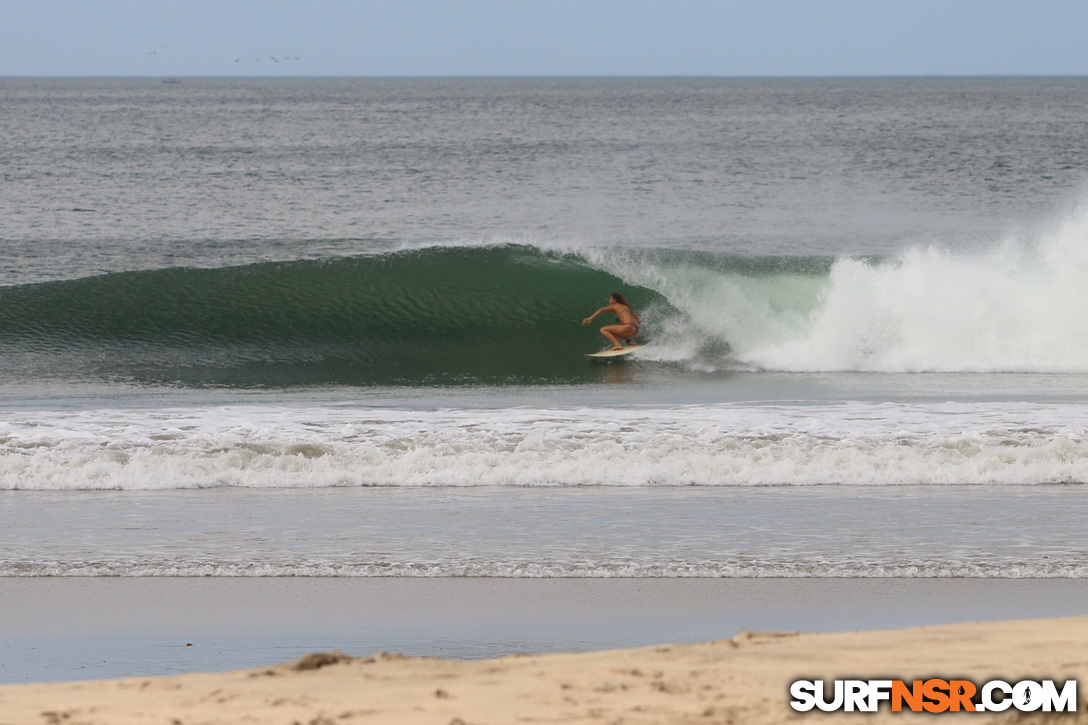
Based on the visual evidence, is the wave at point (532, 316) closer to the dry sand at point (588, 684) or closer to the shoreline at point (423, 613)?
the shoreline at point (423, 613)

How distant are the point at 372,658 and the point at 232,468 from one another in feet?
13.0

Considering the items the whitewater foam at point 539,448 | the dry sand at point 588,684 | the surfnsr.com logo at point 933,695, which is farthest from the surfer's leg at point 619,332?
the surfnsr.com logo at point 933,695

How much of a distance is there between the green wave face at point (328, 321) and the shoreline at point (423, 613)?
253 inches

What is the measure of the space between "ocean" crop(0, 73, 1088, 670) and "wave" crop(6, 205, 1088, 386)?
0.16 feet

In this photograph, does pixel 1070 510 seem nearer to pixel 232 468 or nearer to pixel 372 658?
pixel 372 658

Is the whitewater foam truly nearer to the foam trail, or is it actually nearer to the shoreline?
the shoreline

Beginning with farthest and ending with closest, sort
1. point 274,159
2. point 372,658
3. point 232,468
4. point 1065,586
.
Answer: point 274,159 → point 232,468 → point 1065,586 → point 372,658

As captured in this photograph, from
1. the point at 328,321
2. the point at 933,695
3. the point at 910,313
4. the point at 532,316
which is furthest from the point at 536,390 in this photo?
the point at 933,695

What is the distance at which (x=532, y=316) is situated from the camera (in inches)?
580

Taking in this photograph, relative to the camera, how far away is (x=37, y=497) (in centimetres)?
682

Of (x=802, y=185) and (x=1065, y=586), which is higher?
(x=802, y=185)

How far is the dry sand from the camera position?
3082mm

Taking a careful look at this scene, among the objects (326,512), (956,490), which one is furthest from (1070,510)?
(326,512)

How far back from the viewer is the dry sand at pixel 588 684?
10.1 feet
